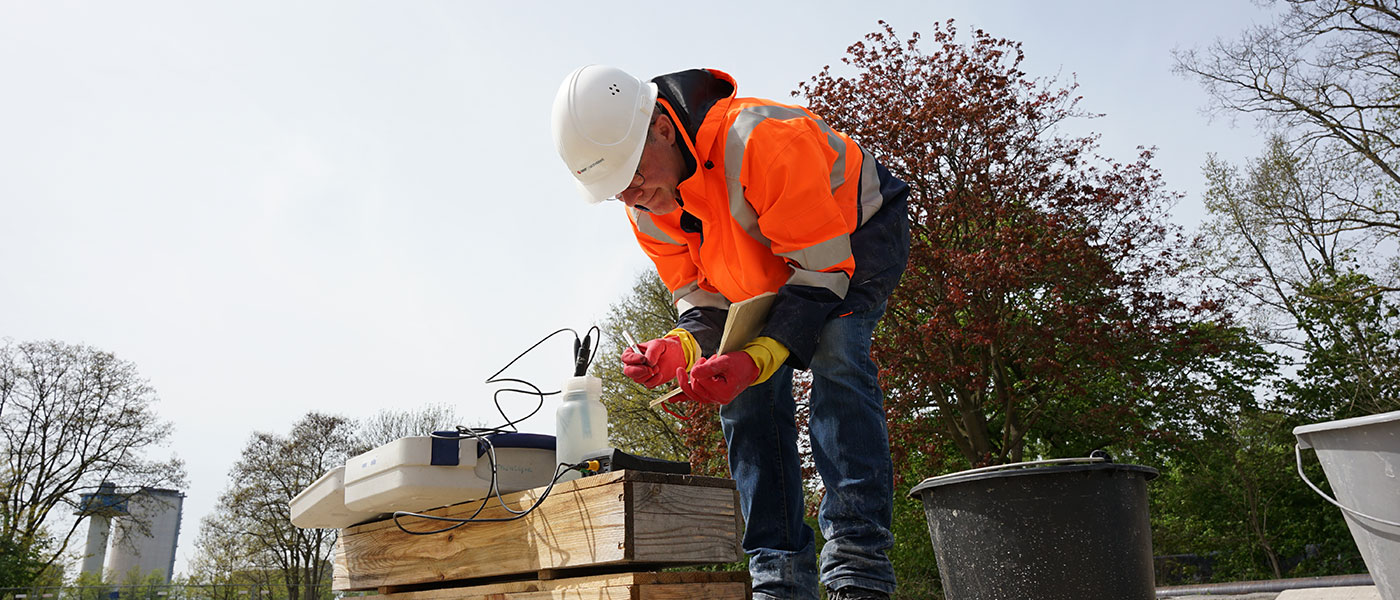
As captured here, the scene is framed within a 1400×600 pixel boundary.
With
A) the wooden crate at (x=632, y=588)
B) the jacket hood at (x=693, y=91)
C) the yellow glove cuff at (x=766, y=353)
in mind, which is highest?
the jacket hood at (x=693, y=91)

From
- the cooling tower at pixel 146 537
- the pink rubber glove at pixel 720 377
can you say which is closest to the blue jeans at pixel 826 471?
the pink rubber glove at pixel 720 377

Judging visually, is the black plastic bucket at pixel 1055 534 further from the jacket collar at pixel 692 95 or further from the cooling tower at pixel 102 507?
the cooling tower at pixel 102 507

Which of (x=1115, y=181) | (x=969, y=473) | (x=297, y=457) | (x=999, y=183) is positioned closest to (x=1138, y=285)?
(x=1115, y=181)

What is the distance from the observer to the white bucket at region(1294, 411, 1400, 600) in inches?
76.4

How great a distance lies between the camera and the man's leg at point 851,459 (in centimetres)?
195

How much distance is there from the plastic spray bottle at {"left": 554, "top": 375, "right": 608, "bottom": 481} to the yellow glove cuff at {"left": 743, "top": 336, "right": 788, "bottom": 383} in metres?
0.94

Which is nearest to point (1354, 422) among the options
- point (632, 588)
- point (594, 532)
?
point (632, 588)

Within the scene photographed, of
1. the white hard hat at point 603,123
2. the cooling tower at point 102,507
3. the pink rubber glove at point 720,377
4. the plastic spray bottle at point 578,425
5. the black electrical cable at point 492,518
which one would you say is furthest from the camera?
the cooling tower at point 102,507

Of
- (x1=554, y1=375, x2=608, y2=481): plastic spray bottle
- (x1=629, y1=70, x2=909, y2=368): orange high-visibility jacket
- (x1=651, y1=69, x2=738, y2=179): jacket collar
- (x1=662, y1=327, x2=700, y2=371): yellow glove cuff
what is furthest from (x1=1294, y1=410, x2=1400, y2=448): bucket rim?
(x1=554, y1=375, x2=608, y2=481): plastic spray bottle

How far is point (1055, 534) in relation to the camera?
224 centimetres

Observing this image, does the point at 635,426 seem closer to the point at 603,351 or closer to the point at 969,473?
the point at 603,351

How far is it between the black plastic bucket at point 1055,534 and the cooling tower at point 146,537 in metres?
26.8

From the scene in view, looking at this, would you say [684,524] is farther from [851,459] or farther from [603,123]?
[603,123]

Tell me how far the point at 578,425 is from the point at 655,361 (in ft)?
2.44
